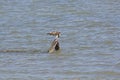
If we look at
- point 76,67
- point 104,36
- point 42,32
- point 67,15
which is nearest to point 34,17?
point 67,15

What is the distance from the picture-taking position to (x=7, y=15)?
17.8 meters

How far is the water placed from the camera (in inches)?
437

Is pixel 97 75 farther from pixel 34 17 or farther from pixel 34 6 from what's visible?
pixel 34 6

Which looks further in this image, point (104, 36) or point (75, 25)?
point (75, 25)

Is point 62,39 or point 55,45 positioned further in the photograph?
point 62,39

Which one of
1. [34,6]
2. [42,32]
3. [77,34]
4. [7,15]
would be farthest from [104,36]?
[34,6]

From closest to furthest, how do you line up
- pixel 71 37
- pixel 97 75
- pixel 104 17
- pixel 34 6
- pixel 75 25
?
pixel 97 75 < pixel 71 37 < pixel 75 25 < pixel 104 17 < pixel 34 6

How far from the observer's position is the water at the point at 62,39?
36.4ft

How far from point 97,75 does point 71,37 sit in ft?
11.5

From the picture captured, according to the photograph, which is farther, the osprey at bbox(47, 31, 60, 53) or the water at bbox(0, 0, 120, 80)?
the osprey at bbox(47, 31, 60, 53)

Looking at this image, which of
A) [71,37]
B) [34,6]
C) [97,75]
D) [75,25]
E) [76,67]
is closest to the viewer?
[97,75]

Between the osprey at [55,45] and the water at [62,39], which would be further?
the osprey at [55,45]

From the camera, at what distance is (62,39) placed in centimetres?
1404

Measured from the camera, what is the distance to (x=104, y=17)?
1677cm
